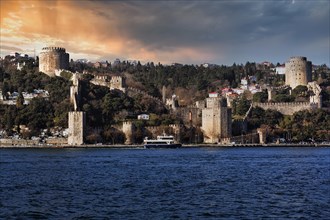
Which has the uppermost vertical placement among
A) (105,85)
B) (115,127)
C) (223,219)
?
(105,85)

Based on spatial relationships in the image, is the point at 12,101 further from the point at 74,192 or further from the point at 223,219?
the point at 223,219

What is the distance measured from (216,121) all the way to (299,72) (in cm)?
2381

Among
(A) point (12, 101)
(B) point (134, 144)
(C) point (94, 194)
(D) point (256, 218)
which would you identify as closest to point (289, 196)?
(D) point (256, 218)

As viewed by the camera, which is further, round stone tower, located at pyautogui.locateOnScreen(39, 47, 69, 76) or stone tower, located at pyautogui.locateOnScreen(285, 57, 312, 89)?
stone tower, located at pyautogui.locateOnScreen(285, 57, 312, 89)

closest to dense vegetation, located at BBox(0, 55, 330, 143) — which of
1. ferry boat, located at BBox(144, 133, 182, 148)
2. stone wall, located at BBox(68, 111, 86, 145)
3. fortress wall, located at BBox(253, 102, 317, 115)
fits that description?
fortress wall, located at BBox(253, 102, 317, 115)

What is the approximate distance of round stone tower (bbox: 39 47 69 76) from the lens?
6644 cm

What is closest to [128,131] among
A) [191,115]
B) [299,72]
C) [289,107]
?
[191,115]

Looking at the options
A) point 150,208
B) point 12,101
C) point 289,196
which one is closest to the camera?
point 150,208

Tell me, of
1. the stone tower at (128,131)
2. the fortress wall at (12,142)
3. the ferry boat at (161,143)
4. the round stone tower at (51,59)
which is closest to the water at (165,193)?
the ferry boat at (161,143)

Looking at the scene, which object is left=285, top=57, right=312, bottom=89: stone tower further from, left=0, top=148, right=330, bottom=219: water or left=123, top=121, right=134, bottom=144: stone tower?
left=0, top=148, right=330, bottom=219: water

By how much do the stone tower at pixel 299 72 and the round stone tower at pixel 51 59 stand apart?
2834cm

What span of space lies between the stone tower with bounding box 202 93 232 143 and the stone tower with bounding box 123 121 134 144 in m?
6.81

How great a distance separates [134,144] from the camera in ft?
175

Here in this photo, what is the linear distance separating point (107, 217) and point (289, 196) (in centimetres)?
588
